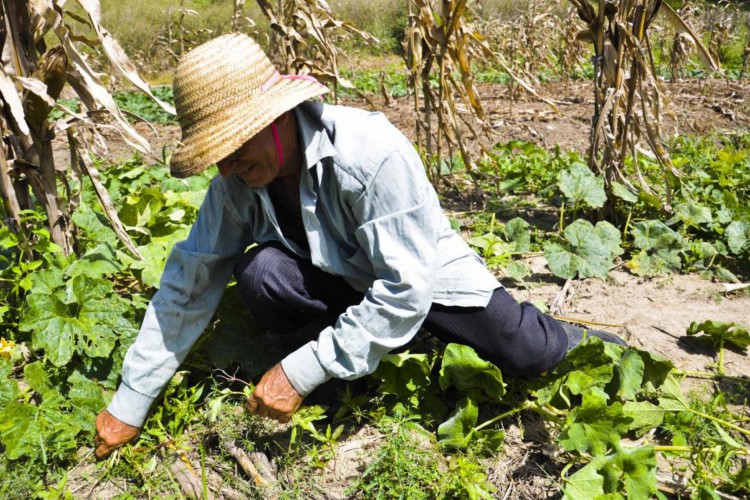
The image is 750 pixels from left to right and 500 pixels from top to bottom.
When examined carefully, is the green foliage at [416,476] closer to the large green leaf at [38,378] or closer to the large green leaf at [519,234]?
the large green leaf at [38,378]

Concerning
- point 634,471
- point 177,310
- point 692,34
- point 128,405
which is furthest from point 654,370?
point 692,34

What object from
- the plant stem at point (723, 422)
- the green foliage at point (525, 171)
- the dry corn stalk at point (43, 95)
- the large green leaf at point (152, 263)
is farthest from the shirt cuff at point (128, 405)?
the green foliage at point (525, 171)

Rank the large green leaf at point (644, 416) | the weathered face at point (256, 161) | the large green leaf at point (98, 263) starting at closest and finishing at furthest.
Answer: the weathered face at point (256, 161)
the large green leaf at point (644, 416)
the large green leaf at point (98, 263)

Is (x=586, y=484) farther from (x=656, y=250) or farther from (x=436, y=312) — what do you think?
(x=656, y=250)

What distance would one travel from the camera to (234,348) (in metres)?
2.54

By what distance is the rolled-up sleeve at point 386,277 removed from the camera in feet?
6.40

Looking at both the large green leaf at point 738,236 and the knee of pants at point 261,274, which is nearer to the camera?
the knee of pants at point 261,274

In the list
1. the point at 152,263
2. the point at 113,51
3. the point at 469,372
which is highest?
the point at 113,51

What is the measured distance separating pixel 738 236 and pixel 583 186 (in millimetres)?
819

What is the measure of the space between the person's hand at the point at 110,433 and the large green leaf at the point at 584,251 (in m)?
2.12

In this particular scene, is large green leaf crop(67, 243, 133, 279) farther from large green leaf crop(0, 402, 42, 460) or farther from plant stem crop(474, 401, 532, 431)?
plant stem crop(474, 401, 532, 431)

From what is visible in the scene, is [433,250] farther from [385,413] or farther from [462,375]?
[385,413]

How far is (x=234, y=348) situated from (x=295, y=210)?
637 millimetres

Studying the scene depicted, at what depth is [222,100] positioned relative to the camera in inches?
73.5
